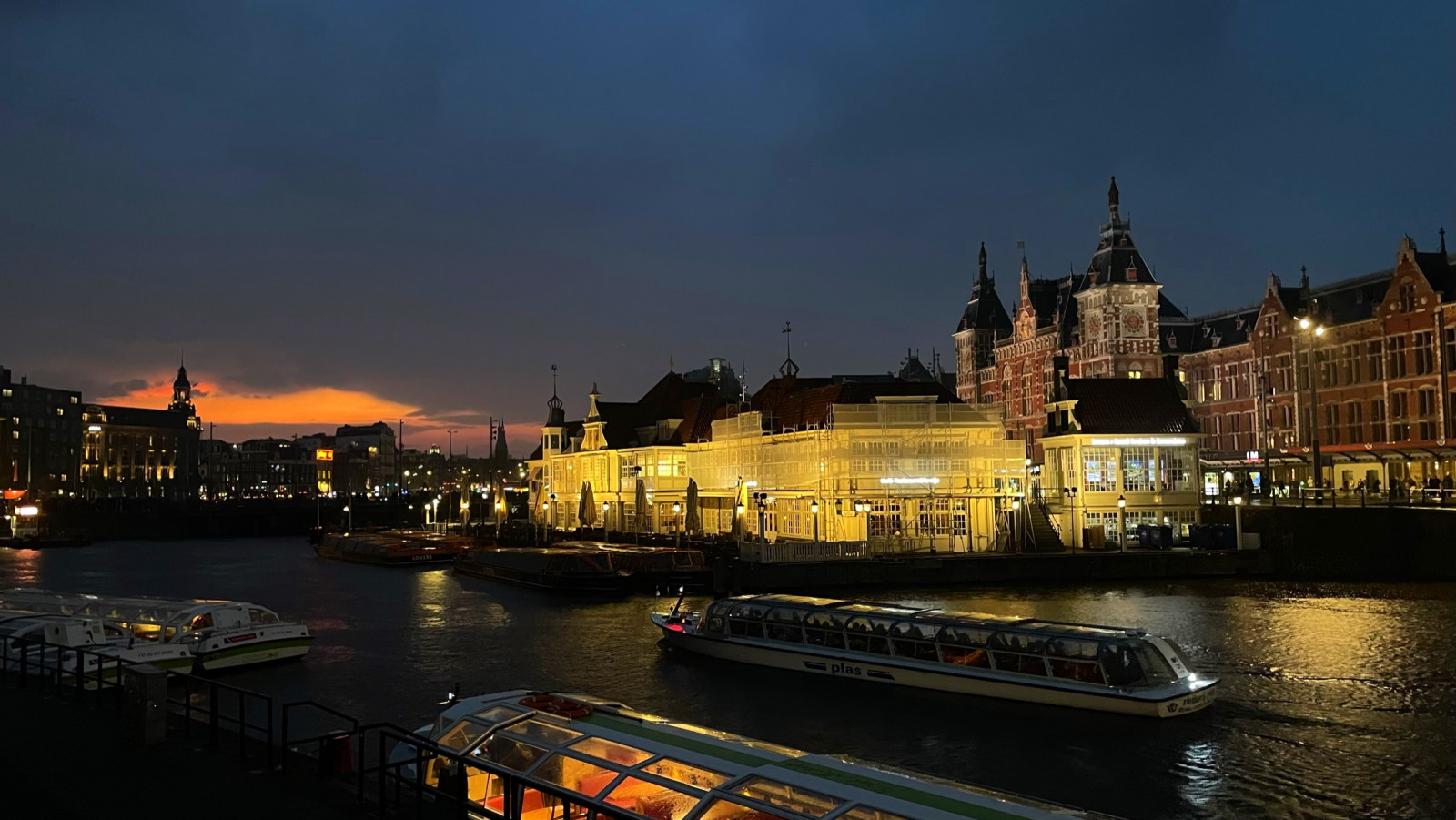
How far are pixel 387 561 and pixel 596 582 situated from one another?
3708 cm

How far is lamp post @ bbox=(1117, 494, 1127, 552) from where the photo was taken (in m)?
72.3

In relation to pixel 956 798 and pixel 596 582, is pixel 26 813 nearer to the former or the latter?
pixel 956 798

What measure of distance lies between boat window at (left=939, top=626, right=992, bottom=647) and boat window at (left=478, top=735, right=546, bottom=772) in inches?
765

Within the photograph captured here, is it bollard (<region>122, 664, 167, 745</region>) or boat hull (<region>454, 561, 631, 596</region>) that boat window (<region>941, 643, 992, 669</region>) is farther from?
boat hull (<region>454, 561, 631, 596</region>)

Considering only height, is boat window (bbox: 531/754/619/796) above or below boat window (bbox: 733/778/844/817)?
below

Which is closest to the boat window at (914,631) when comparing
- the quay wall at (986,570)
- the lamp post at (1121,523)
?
the quay wall at (986,570)

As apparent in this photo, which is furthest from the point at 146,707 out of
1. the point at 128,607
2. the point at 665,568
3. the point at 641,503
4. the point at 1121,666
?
the point at 641,503

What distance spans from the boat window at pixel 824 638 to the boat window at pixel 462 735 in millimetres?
19867

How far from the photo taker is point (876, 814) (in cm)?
1395

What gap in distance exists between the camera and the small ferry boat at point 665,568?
66.2 metres

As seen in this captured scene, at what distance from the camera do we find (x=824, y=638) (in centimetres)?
3862

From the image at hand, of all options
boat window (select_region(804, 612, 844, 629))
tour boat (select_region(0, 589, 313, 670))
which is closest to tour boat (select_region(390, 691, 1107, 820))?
boat window (select_region(804, 612, 844, 629))

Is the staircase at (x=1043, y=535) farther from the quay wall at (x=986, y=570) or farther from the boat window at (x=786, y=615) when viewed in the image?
the boat window at (x=786, y=615)

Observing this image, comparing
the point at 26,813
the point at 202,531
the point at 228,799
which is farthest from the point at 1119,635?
the point at 202,531
